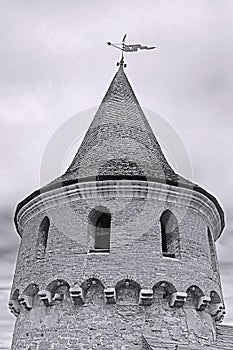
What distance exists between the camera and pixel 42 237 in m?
12.7

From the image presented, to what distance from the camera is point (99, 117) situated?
→ 54.2 feet

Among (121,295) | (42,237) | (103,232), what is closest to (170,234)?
(103,232)

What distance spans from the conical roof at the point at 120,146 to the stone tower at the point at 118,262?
91 millimetres

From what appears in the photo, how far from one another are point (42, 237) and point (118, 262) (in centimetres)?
292

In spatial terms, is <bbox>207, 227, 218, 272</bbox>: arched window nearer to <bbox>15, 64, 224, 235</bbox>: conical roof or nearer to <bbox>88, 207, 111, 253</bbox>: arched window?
<bbox>15, 64, 224, 235</bbox>: conical roof

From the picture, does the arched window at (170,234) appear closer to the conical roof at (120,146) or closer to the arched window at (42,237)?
the conical roof at (120,146)

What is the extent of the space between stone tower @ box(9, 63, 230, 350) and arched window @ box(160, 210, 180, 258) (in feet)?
0.10

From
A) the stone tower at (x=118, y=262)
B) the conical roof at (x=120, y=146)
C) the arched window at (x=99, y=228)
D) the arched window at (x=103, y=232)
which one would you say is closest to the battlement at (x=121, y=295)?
the stone tower at (x=118, y=262)

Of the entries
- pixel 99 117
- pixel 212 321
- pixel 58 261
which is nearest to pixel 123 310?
pixel 58 261

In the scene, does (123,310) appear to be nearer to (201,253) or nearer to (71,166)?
(201,253)

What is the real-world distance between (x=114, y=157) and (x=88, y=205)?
236cm

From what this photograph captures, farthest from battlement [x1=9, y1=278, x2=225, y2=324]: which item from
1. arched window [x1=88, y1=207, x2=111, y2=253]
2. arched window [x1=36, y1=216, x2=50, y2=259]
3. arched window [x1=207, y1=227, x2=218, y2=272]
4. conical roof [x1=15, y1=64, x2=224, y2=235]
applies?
conical roof [x1=15, y1=64, x2=224, y2=235]

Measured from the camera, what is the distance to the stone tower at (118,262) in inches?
418

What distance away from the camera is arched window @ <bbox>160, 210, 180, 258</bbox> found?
1193 cm
